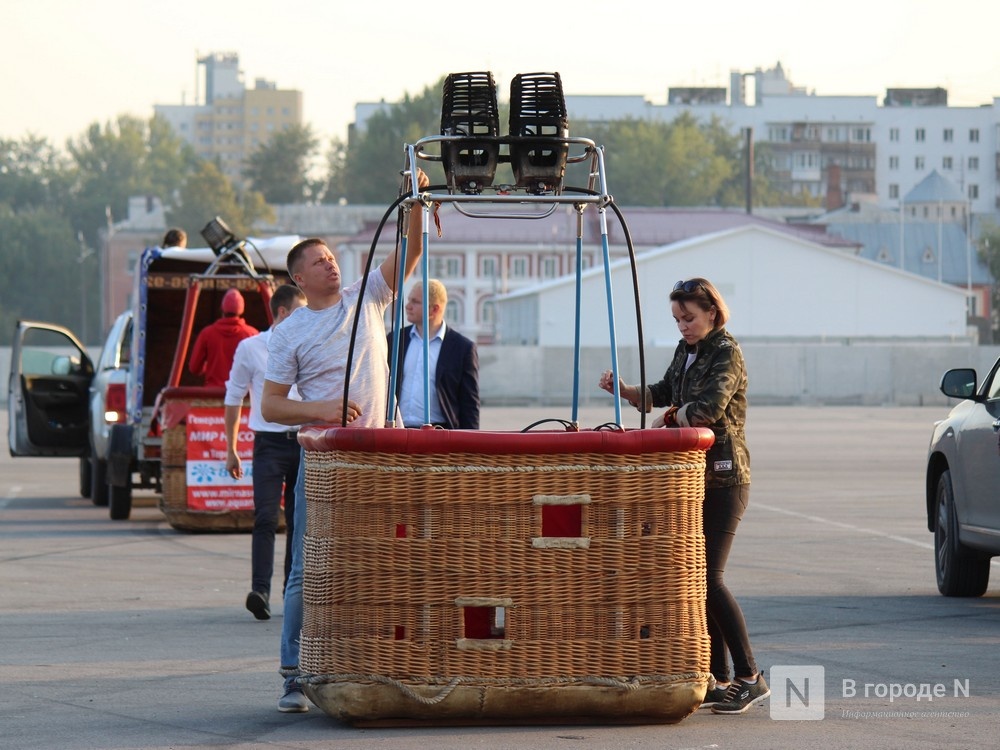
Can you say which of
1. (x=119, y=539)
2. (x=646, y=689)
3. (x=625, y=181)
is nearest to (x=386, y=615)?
(x=646, y=689)

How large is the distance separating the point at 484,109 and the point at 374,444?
129 cm

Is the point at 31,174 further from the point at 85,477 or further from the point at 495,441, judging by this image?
the point at 495,441

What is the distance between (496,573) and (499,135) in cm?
160

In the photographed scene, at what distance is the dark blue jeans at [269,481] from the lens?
9.79 metres

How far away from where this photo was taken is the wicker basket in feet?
22.9

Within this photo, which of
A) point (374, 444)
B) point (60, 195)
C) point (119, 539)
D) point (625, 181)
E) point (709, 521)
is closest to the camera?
point (374, 444)

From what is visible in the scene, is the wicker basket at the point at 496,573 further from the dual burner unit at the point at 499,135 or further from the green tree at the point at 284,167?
the green tree at the point at 284,167

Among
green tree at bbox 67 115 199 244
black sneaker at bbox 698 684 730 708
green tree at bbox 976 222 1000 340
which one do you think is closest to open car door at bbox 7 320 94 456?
black sneaker at bbox 698 684 730 708

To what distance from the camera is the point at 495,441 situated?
6953mm

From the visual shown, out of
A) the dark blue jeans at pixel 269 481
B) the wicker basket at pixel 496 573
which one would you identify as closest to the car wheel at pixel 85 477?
the dark blue jeans at pixel 269 481

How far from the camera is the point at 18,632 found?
10.2 meters

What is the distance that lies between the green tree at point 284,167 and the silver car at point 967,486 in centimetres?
13478

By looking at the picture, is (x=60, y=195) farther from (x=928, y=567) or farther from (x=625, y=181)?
(x=928, y=567)

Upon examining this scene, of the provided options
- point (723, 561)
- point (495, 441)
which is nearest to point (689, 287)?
point (723, 561)
